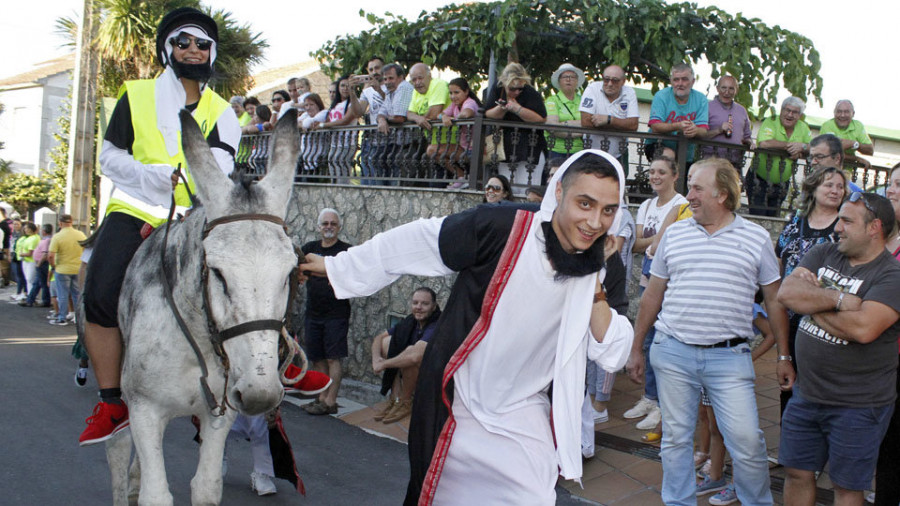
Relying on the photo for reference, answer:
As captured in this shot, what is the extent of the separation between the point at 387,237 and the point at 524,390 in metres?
0.85

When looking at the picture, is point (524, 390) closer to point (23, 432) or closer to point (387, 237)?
point (387, 237)

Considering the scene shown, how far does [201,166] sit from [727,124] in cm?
Answer: 745

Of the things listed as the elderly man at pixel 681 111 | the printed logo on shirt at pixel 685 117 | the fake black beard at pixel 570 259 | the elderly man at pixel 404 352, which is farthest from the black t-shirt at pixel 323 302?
the fake black beard at pixel 570 259

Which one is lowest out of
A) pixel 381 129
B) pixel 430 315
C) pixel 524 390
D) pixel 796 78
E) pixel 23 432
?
pixel 23 432

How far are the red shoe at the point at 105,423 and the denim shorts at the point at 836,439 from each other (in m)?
3.72

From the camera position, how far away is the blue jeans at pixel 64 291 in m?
15.0

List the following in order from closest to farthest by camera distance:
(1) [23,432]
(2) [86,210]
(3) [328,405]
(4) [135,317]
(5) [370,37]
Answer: (4) [135,317] → (1) [23,432] → (3) [328,405] → (5) [370,37] → (2) [86,210]

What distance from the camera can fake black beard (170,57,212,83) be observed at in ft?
14.2

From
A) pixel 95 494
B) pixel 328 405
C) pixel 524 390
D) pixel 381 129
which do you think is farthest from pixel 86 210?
pixel 524 390

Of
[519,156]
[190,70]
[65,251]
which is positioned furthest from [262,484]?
[65,251]

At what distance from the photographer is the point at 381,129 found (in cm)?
1052

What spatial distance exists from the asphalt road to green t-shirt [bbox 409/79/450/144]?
4187mm

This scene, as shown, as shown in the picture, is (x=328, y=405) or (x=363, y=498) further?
(x=328, y=405)

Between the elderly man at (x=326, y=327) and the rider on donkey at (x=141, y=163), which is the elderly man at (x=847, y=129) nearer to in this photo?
the elderly man at (x=326, y=327)
